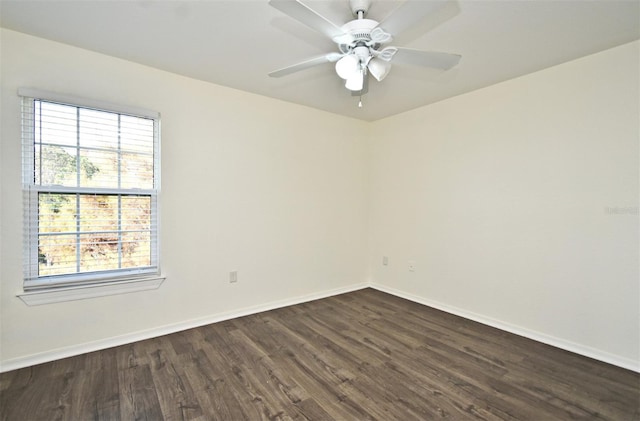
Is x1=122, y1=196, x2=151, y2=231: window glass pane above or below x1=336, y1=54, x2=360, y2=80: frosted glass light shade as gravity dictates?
below

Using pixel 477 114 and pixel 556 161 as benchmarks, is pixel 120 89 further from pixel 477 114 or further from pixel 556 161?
pixel 556 161

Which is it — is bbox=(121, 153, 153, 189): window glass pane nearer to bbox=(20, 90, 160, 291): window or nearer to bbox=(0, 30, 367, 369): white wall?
bbox=(20, 90, 160, 291): window

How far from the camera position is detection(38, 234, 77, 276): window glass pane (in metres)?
2.30

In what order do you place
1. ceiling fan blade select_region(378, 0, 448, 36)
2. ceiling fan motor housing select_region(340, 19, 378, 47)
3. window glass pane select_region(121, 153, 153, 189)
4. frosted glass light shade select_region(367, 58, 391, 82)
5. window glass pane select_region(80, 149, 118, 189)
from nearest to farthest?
ceiling fan blade select_region(378, 0, 448, 36) < ceiling fan motor housing select_region(340, 19, 378, 47) < frosted glass light shade select_region(367, 58, 391, 82) < window glass pane select_region(80, 149, 118, 189) < window glass pane select_region(121, 153, 153, 189)

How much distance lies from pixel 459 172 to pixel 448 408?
2354mm

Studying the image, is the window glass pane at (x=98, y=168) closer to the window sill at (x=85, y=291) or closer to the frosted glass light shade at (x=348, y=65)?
the window sill at (x=85, y=291)

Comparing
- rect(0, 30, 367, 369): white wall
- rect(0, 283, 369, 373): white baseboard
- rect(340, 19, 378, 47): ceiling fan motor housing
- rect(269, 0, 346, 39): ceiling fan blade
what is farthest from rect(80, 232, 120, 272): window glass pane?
rect(340, 19, 378, 47): ceiling fan motor housing

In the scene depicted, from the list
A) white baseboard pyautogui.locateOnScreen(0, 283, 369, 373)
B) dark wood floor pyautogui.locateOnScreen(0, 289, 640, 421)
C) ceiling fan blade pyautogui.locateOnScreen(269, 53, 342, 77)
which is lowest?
dark wood floor pyautogui.locateOnScreen(0, 289, 640, 421)

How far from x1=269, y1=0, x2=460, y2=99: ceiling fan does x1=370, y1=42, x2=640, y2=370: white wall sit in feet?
4.65

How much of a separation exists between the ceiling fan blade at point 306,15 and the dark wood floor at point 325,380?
2.20m

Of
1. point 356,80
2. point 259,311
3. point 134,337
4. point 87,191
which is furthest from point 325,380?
point 87,191

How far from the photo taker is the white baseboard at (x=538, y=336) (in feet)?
7.57

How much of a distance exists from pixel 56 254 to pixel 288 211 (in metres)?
2.14

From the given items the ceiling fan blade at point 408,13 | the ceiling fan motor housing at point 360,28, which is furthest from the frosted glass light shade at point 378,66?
the ceiling fan blade at point 408,13
